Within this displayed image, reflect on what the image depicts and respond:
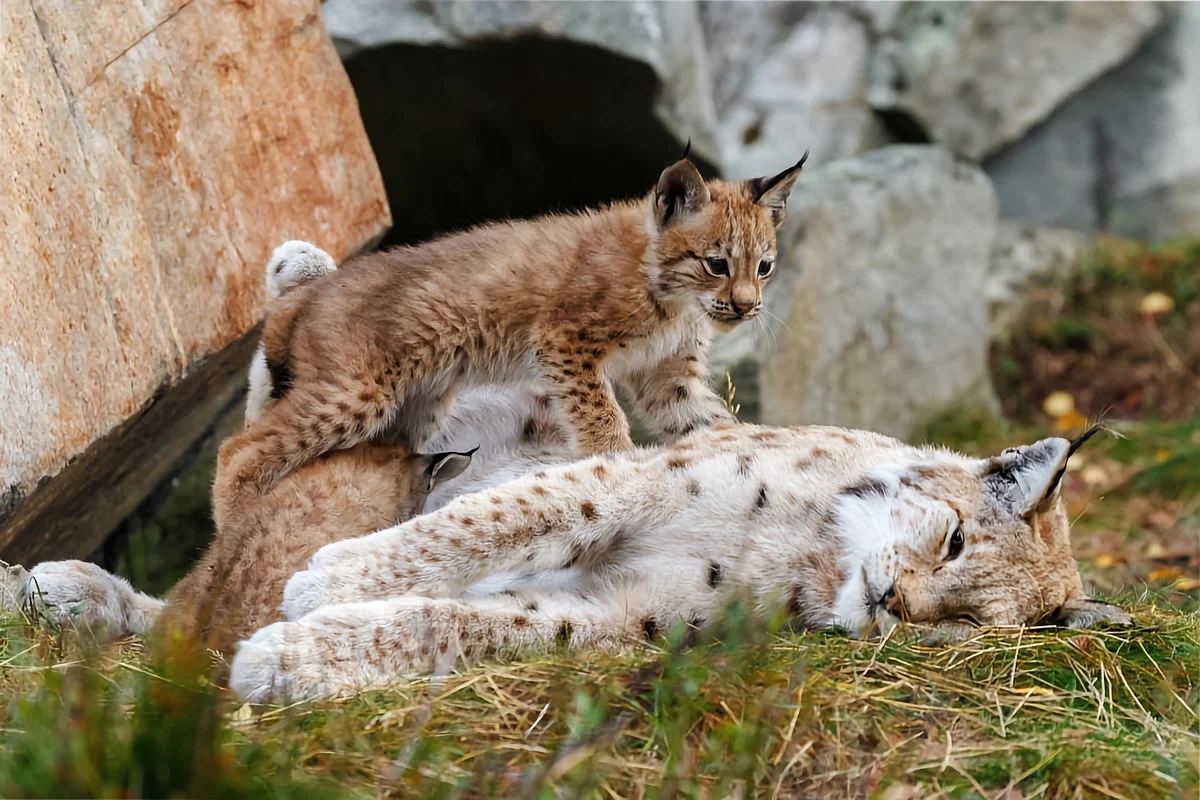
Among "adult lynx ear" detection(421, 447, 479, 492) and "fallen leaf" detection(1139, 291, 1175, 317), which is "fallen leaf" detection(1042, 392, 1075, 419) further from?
"adult lynx ear" detection(421, 447, 479, 492)

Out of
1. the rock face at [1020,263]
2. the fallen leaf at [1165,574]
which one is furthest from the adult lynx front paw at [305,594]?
the rock face at [1020,263]

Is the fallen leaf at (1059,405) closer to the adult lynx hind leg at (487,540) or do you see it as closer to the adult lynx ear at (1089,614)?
the adult lynx ear at (1089,614)

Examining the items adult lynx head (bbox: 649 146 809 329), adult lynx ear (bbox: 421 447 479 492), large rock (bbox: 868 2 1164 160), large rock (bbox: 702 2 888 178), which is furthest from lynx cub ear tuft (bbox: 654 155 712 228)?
large rock (bbox: 868 2 1164 160)

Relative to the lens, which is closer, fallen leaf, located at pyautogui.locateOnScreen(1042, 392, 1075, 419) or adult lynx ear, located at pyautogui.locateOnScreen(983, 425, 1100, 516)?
adult lynx ear, located at pyautogui.locateOnScreen(983, 425, 1100, 516)

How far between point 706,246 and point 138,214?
218 centimetres

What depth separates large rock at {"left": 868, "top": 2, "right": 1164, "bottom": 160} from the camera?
9.99 metres

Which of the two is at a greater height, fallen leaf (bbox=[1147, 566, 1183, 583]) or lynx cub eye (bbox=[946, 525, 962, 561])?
lynx cub eye (bbox=[946, 525, 962, 561])

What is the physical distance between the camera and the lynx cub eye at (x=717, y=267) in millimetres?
5184

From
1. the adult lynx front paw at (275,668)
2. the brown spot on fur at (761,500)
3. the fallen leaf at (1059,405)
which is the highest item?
the adult lynx front paw at (275,668)

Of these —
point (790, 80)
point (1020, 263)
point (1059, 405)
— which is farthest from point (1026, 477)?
point (790, 80)

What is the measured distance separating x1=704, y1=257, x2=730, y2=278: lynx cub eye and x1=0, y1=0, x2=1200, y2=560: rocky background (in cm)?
159

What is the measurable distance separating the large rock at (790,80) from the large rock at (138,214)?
5.19 meters

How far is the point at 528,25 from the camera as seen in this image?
21.9ft

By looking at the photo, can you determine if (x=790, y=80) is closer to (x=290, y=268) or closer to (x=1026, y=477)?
(x=290, y=268)
